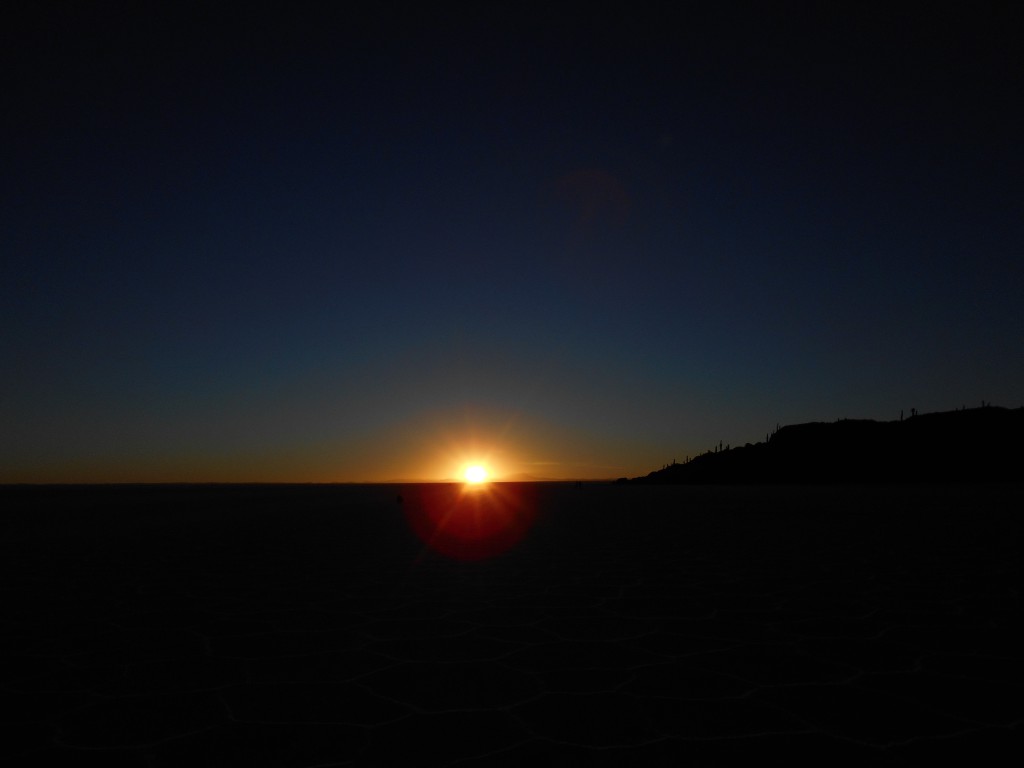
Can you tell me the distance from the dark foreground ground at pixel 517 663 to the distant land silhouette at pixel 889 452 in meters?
65.2

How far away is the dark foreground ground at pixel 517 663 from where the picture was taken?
126 inches

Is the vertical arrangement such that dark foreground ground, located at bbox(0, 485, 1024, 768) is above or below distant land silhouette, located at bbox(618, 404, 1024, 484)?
below

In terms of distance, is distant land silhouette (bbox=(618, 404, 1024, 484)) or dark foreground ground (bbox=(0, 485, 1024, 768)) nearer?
dark foreground ground (bbox=(0, 485, 1024, 768))

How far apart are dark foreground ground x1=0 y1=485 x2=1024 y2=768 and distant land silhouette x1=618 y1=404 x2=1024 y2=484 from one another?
65.2m

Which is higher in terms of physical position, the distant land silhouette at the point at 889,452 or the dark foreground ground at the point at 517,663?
the distant land silhouette at the point at 889,452

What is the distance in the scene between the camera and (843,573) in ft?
27.8

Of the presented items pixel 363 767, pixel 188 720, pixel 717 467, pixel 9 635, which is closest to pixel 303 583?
pixel 9 635

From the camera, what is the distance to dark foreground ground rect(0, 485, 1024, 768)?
10.5ft

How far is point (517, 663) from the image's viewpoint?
4.59m

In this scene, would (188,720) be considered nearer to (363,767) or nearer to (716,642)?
(363,767)

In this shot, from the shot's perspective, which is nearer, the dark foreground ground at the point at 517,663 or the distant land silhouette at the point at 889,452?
the dark foreground ground at the point at 517,663

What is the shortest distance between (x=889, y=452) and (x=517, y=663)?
78.1m

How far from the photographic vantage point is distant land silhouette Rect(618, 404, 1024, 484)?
2542 inches

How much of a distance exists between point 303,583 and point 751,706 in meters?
5.79
